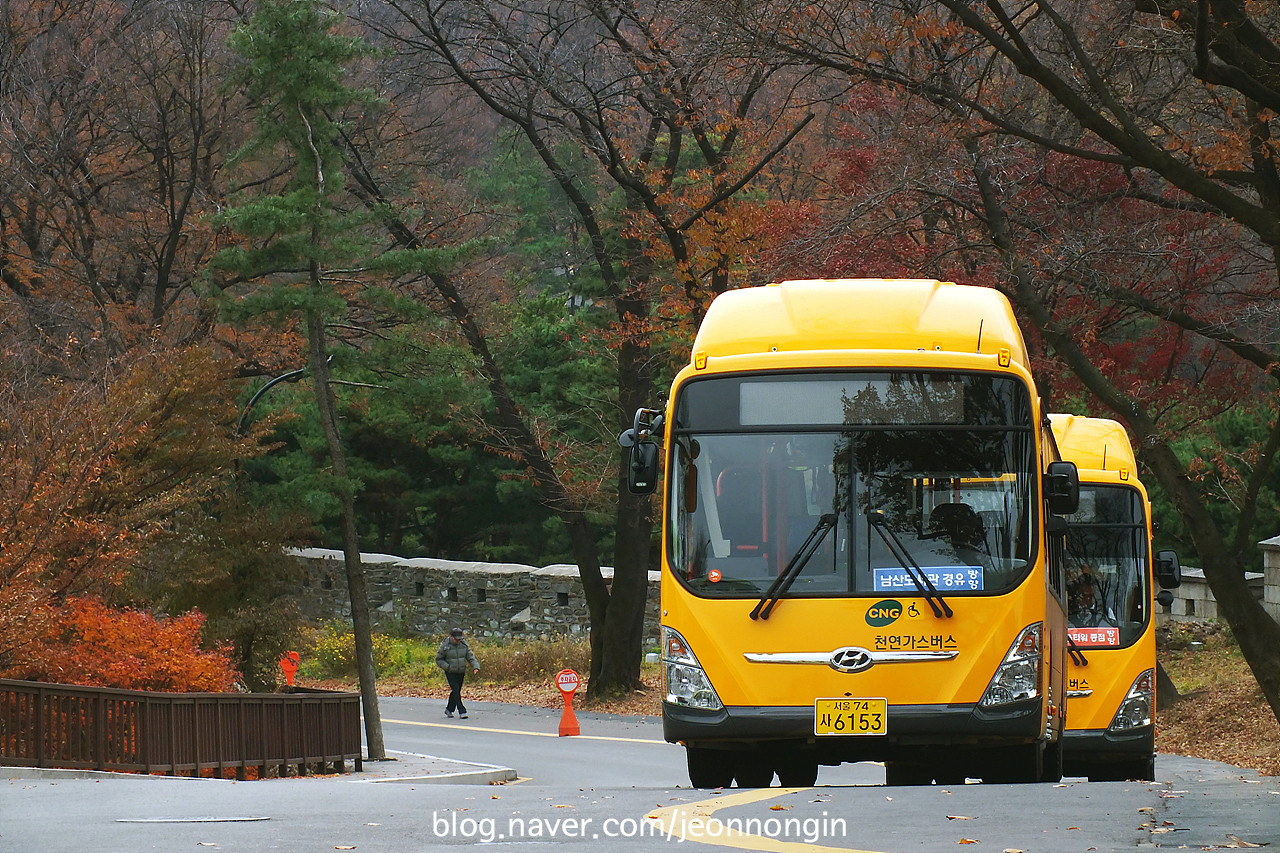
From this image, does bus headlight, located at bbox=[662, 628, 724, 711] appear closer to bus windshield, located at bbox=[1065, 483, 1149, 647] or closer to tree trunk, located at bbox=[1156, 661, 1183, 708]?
bus windshield, located at bbox=[1065, 483, 1149, 647]

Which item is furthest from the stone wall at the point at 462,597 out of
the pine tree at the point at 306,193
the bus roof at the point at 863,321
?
the bus roof at the point at 863,321

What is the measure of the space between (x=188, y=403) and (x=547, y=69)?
8875 millimetres

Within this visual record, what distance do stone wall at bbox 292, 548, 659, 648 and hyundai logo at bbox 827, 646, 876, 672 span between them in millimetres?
28989

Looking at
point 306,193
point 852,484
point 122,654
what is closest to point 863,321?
point 852,484

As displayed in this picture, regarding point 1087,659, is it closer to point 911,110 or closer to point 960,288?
point 960,288

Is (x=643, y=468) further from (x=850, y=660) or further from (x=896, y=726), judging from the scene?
(x=896, y=726)

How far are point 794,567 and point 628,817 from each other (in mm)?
2364

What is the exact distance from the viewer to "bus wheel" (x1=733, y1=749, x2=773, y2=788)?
11.2 meters

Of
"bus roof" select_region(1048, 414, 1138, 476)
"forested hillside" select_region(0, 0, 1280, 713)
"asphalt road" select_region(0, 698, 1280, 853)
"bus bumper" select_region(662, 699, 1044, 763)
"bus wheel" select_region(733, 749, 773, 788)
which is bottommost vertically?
"asphalt road" select_region(0, 698, 1280, 853)

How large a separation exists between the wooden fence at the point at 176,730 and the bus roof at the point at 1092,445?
417 inches

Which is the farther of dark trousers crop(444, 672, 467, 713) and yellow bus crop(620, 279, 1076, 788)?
dark trousers crop(444, 672, 467, 713)

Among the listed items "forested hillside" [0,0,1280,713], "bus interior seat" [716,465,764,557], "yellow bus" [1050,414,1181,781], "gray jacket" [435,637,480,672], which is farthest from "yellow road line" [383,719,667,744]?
"bus interior seat" [716,465,764,557]

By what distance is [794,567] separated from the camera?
402 inches

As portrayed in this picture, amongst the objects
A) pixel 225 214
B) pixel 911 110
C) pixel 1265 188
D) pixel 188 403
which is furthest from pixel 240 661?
pixel 1265 188
